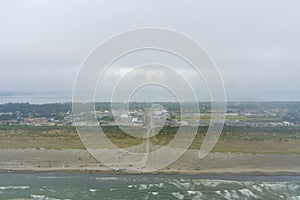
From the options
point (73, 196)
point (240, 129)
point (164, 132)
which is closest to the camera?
point (73, 196)

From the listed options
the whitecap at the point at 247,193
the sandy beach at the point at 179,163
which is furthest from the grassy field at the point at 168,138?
the whitecap at the point at 247,193

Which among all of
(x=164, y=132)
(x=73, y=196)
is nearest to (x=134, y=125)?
(x=164, y=132)

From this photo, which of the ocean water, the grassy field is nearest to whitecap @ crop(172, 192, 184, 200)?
the ocean water

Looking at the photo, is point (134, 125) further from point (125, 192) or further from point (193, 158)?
point (125, 192)

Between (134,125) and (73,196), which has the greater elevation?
(134,125)

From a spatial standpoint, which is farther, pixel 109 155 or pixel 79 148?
pixel 79 148

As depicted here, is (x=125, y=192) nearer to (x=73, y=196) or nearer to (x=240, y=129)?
(x=73, y=196)

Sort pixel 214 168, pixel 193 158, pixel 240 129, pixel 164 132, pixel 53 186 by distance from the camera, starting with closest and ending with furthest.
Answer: pixel 53 186 < pixel 214 168 < pixel 193 158 < pixel 164 132 < pixel 240 129
